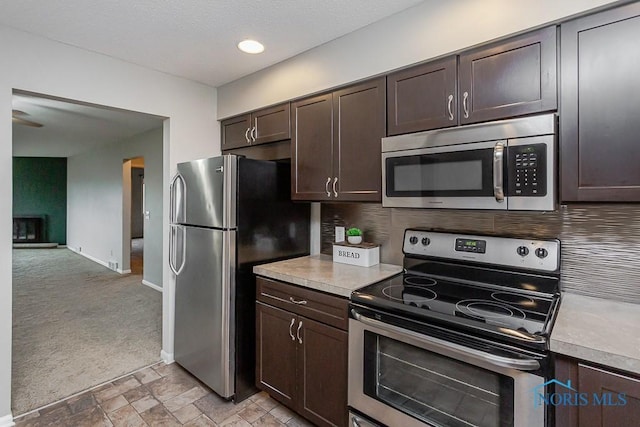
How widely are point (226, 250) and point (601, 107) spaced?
2027 mm

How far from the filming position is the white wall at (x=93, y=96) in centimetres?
195

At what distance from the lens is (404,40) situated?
70.7 inches

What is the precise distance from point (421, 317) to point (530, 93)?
1.09m

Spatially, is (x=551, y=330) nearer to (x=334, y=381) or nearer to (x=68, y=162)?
(x=334, y=381)

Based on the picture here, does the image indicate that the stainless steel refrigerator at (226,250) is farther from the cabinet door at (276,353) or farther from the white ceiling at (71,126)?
the white ceiling at (71,126)

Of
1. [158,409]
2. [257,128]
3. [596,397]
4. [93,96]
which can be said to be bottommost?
[158,409]

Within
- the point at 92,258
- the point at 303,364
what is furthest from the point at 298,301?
the point at 92,258

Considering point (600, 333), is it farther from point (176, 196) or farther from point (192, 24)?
point (176, 196)

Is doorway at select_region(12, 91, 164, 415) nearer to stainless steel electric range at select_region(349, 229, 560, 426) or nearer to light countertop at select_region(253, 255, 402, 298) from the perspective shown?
light countertop at select_region(253, 255, 402, 298)

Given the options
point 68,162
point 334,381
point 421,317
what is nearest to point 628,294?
point 421,317

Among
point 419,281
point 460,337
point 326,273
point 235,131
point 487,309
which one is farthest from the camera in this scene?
point 235,131

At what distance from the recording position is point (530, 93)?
144 cm

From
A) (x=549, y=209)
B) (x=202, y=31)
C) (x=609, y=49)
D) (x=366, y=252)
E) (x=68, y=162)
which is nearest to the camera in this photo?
(x=609, y=49)

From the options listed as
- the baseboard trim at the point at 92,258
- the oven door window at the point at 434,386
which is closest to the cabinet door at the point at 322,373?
the oven door window at the point at 434,386
